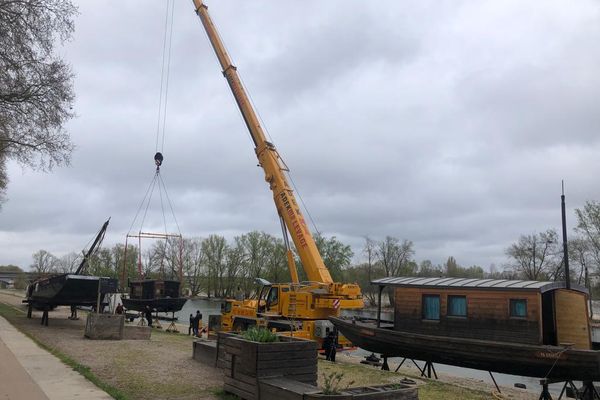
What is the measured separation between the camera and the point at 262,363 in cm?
739

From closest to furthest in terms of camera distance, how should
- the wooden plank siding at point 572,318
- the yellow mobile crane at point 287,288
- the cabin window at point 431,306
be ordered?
the wooden plank siding at point 572,318, the cabin window at point 431,306, the yellow mobile crane at point 287,288

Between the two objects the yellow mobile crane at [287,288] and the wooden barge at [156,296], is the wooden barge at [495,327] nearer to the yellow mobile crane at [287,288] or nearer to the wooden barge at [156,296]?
the yellow mobile crane at [287,288]

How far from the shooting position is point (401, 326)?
52.2ft

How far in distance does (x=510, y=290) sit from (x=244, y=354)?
29.6 ft

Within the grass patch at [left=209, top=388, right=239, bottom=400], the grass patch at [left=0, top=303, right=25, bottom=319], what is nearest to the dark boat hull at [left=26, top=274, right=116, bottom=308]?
the grass patch at [left=0, top=303, right=25, bottom=319]

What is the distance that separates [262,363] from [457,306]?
9.08m

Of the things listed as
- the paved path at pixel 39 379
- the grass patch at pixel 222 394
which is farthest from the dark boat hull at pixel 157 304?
the grass patch at pixel 222 394

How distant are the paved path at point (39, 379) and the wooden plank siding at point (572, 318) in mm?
11952

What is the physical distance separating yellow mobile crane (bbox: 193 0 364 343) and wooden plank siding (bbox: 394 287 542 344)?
2.91 meters

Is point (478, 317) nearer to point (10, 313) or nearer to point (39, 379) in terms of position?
point (39, 379)

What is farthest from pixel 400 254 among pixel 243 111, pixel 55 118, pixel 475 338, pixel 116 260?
pixel 55 118

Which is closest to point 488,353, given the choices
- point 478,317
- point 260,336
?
point 478,317

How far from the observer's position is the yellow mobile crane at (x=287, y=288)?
17953mm

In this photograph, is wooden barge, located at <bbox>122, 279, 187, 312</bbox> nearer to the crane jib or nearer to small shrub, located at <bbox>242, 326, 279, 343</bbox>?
the crane jib
